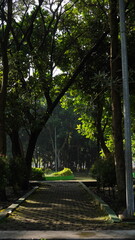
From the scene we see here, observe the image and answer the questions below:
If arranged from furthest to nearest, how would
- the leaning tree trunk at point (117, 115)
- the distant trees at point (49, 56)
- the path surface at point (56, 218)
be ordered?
the distant trees at point (49, 56) < the leaning tree trunk at point (117, 115) < the path surface at point (56, 218)

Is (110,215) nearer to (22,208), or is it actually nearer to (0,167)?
(22,208)

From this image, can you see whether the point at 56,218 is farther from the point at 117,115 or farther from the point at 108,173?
the point at 108,173

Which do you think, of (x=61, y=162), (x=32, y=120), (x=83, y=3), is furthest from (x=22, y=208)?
(x=61, y=162)

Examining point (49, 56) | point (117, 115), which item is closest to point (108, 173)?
point (117, 115)

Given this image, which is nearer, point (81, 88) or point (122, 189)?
point (122, 189)

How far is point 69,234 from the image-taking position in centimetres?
633

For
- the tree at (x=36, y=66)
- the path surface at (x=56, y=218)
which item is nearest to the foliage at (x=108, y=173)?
the path surface at (x=56, y=218)

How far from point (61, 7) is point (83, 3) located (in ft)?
7.62

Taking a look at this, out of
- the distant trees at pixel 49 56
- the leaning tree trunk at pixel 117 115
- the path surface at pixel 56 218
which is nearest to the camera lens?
the path surface at pixel 56 218

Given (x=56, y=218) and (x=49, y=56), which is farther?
(x=49, y=56)

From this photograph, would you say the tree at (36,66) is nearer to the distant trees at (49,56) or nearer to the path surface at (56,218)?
the distant trees at (49,56)

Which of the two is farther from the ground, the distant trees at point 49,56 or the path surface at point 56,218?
the distant trees at point 49,56

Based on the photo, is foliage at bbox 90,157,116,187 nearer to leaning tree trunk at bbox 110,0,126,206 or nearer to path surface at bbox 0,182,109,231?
path surface at bbox 0,182,109,231

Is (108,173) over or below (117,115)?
below
